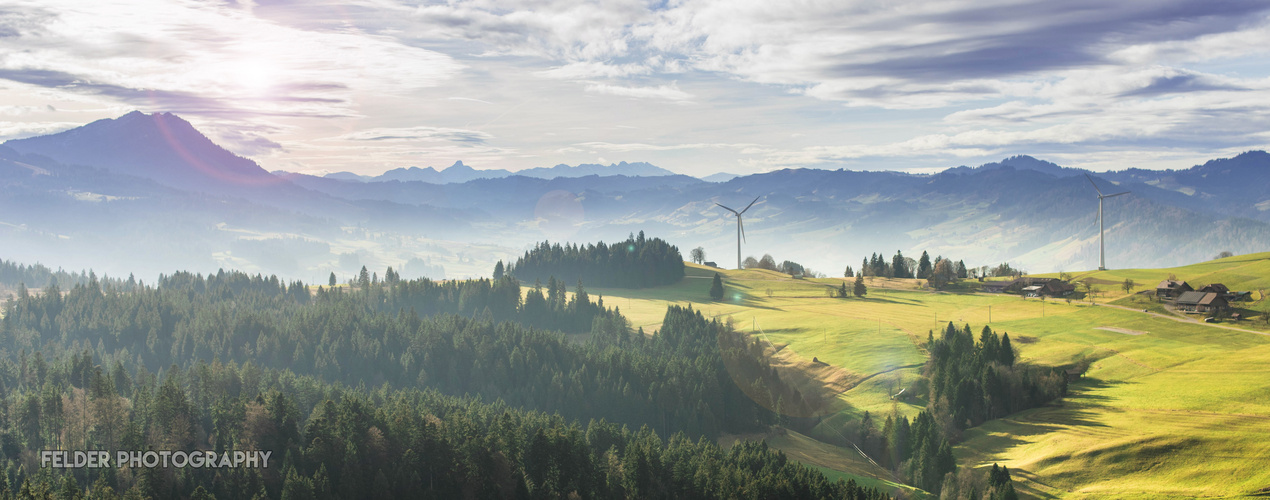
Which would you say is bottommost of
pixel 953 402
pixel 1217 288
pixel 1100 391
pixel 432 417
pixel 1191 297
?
pixel 953 402

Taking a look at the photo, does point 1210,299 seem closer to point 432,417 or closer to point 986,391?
point 986,391

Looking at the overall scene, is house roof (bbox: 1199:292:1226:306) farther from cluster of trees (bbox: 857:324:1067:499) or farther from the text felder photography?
the text felder photography

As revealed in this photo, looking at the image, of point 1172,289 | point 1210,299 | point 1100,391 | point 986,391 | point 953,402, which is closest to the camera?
point 1100,391

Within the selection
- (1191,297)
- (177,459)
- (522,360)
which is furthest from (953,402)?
(177,459)

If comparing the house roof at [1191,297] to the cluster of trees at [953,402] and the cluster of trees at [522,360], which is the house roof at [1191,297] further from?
the cluster of trees at [522,360]

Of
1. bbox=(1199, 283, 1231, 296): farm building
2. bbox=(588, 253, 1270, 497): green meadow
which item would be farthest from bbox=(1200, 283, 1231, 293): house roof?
bbox=(588, 253, 1270, 497): green meadow

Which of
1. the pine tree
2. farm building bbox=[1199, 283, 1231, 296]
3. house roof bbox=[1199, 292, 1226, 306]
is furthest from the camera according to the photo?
farm building bbox=[1199, 283, 1231, 296]

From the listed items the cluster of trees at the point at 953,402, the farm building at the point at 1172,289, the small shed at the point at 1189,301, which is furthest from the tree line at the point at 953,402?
the farm building at the point at 1172,289
